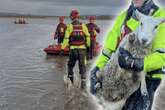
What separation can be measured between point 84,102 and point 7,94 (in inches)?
90.4

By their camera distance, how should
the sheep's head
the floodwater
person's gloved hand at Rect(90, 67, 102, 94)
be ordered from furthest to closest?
the floodwater → person's gloved hand at Rect(90, 67, 102, 94) → the sheep's head

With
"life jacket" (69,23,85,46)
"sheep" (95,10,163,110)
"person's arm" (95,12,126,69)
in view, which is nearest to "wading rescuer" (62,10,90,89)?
"life jacket" (69,23,85,46)

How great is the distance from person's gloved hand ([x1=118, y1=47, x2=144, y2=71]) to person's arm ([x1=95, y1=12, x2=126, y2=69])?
0.28m

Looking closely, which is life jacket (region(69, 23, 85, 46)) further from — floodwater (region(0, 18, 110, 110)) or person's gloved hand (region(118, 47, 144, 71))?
person's gloved hand (region(118, 47, 144, 71))

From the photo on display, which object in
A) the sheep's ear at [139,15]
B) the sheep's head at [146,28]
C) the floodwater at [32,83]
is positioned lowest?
the floodwater at [32,83]

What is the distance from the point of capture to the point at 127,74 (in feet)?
10.5

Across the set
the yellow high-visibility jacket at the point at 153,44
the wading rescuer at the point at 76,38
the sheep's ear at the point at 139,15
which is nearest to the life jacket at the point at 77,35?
the wading rescuer at the point at 76,38

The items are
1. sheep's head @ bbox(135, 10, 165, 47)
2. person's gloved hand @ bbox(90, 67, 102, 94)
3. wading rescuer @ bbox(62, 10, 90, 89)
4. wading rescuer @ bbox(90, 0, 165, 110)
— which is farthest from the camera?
wading rescuer @ bbox(62, 10, 90, 89)

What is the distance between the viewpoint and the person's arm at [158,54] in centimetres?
318

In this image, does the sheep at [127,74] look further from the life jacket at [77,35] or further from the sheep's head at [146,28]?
the life jacket at [77,35]

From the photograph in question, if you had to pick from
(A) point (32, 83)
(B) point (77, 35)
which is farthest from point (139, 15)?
(A) point (32, 83)

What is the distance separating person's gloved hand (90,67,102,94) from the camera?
11.2ft

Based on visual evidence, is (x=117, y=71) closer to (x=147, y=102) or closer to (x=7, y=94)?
(x=147, y=102)

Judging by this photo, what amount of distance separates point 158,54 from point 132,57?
204 mm
